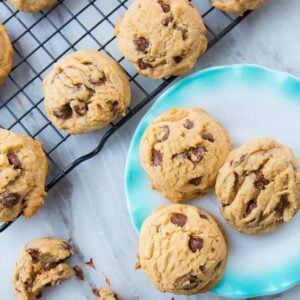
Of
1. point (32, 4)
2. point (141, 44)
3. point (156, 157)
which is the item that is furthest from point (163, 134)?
point (32, 4)

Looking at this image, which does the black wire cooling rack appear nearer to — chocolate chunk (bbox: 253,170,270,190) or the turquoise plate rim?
the turquoise plate rim

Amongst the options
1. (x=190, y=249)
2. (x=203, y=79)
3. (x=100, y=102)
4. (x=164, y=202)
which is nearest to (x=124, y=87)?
(x=100, y=102)

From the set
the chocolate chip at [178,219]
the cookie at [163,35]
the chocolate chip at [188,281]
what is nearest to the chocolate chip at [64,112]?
the cookie at [163,35]

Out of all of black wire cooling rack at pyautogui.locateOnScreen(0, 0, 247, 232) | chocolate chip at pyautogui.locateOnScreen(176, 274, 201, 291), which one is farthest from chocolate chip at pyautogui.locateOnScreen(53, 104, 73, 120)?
chocolate chip at pyautogui.locateOnScreen(176, 274, 201, 291)

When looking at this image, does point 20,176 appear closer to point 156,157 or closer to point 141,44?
point 156,157

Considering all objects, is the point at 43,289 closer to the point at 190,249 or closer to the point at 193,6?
the point at 190,249

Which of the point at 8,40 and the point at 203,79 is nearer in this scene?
the point at 203,79
